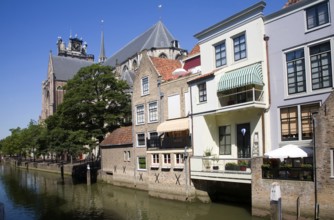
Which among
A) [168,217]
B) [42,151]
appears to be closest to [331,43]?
[168,217]

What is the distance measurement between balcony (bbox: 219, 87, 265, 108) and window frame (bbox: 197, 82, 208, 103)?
1418 mm

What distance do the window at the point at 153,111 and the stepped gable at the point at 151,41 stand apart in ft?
142

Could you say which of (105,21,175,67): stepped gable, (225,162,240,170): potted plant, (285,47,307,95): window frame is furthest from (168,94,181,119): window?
(105,21,175,67): stepped gable

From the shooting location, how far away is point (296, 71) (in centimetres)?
1938

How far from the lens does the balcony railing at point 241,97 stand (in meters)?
20.9

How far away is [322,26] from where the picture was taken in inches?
713

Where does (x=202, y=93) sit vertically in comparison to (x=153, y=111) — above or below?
above

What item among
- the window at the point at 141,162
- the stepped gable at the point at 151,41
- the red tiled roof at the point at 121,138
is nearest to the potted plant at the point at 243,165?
the window at the point at 141,162

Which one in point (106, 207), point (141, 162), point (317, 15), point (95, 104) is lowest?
point (106, 207)

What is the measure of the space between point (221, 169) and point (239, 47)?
26.0 ft

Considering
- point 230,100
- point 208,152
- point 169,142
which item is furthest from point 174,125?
point 230,100

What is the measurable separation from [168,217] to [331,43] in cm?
1329

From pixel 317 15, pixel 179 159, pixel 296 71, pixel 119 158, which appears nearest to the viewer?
pixel 317 15

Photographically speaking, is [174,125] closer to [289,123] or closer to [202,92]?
[202,92]
